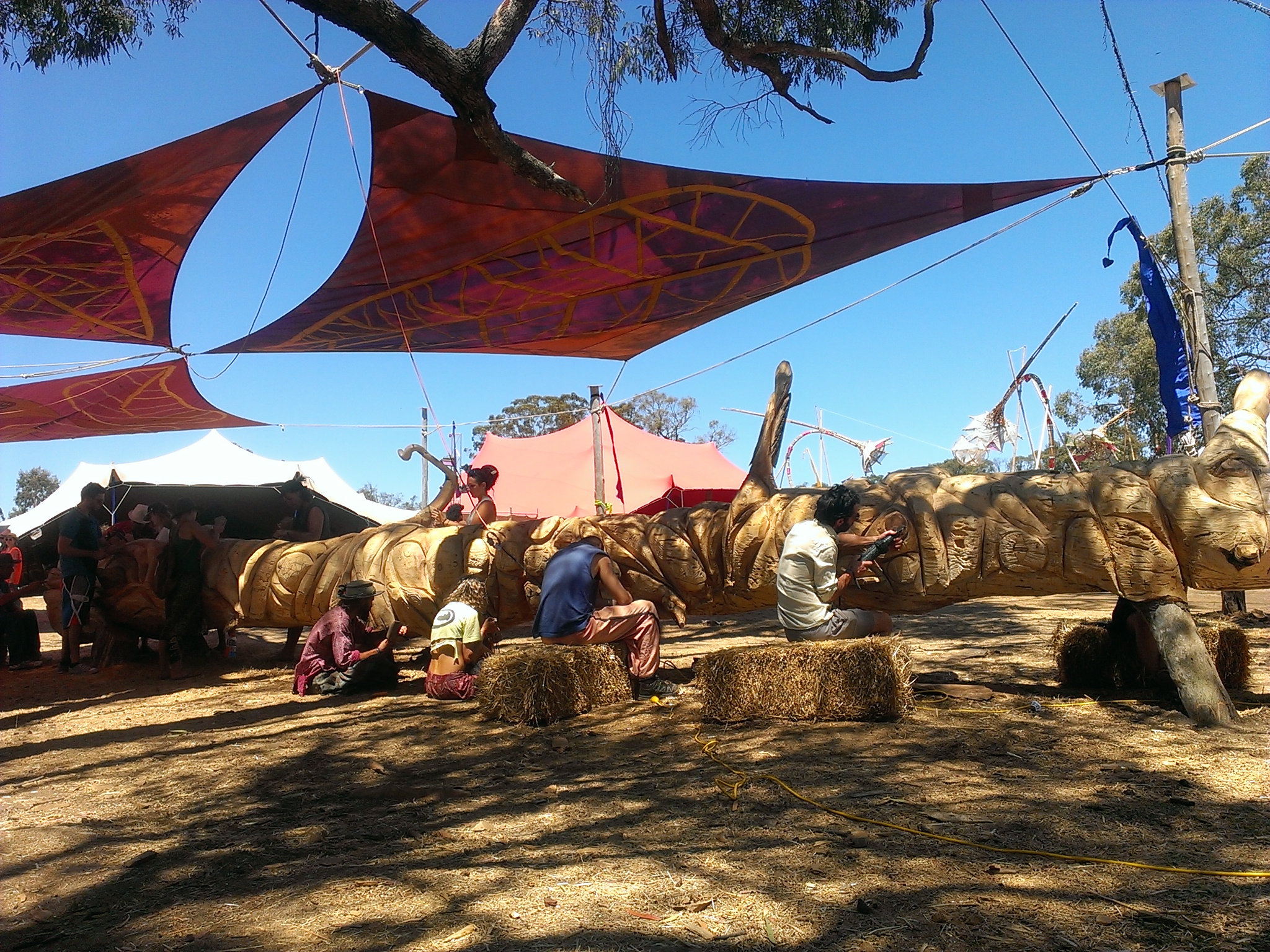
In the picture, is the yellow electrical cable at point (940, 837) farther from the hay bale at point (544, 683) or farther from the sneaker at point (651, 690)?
the sneaker at point (651, 690)

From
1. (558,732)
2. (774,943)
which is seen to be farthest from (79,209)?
(774,943)

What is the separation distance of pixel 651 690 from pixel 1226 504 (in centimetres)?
306

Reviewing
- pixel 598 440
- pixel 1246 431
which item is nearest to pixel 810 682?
pixel 1246 431

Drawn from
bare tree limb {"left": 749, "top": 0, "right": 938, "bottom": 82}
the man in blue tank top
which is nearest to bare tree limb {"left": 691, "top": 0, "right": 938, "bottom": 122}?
bare tree limb {"left": 749, "top": 0, "right": 938, "bottom": 82}

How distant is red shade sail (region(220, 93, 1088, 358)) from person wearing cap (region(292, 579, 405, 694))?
2.21 metres

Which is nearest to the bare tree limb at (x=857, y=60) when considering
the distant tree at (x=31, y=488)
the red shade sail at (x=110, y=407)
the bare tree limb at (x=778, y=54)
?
the bare tree limb at (x=778, y=54)

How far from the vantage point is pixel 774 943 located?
1867mm

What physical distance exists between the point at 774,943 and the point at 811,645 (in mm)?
2217

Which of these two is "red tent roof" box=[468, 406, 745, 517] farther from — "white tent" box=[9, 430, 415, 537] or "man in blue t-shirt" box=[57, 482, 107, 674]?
"man in blue t-shirt" box=[57, 482, 107, 674]

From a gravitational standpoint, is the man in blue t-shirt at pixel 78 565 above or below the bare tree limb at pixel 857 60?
below

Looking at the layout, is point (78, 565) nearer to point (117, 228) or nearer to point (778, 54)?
point (117, 228)

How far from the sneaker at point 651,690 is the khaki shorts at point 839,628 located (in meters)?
0.84

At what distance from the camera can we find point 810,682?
396 centimetres

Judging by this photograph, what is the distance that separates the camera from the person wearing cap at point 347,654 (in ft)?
17.7
